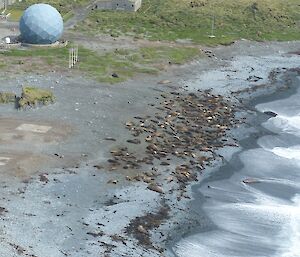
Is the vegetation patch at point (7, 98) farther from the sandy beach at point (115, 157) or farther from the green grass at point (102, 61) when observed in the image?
the green grass at point (102, 61)

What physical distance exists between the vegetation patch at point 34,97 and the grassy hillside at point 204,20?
29764mm

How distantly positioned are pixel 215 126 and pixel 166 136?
592cm

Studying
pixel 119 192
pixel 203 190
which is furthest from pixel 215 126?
pixel 119 192

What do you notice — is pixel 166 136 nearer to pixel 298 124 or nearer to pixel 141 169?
pixel 141 169

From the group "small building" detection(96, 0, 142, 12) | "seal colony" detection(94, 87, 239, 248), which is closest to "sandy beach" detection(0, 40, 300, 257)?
"seal colony" detection(94, 87, 239, 248)

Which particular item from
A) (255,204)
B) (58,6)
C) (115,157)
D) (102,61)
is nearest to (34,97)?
(115,157)

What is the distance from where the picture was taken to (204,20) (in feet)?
310

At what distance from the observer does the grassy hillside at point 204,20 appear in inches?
3383

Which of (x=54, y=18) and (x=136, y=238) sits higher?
(x=54, y=18)

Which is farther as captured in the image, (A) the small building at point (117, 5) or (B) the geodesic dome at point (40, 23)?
(A) the small building at point (117, 5)

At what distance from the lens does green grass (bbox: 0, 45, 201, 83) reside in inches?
2544

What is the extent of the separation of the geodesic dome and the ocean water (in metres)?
27.3

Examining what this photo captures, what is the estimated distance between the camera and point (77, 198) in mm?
38281

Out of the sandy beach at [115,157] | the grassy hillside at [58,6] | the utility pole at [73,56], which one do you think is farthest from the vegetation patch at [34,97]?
the grassy hillside at [58,6]
